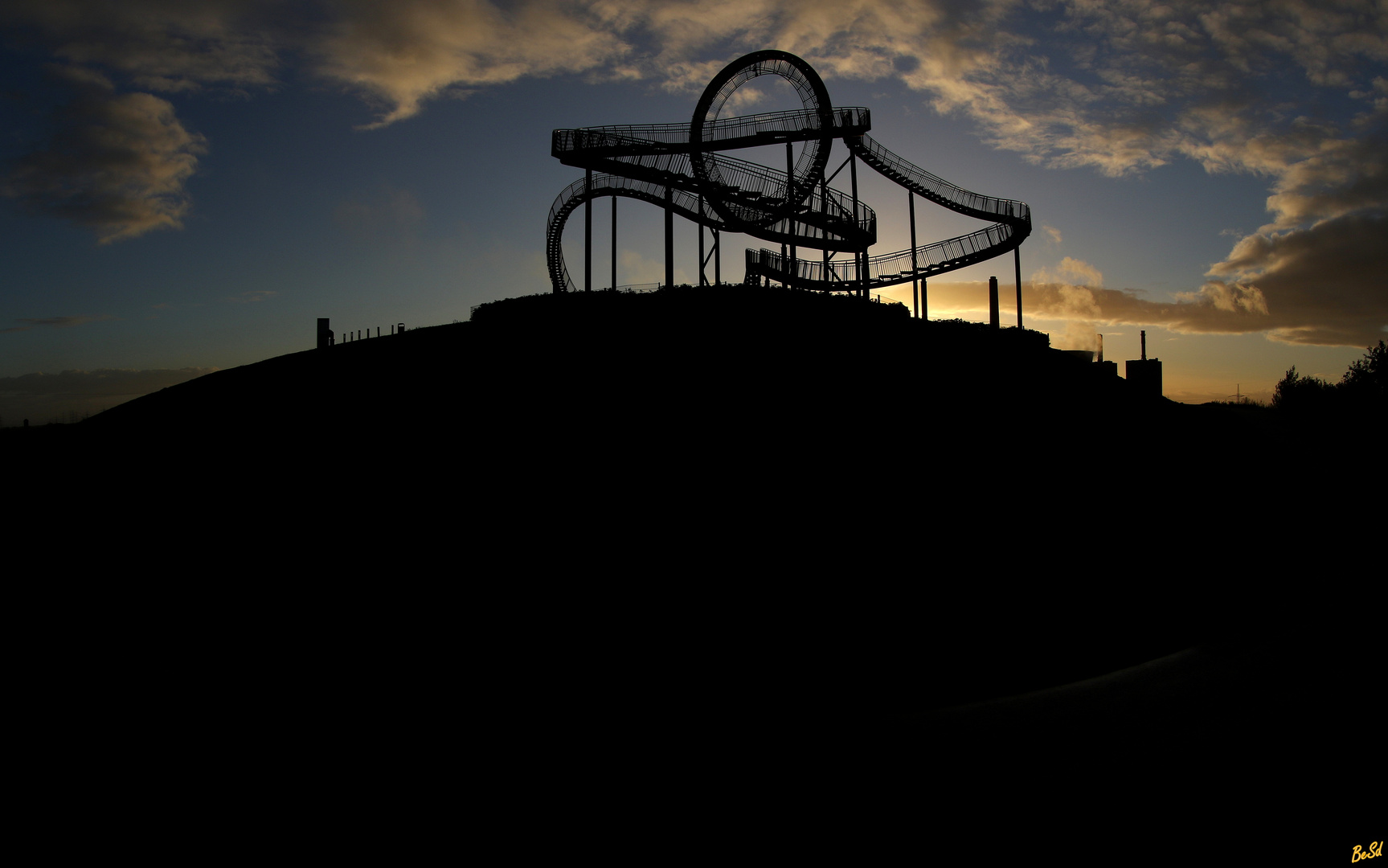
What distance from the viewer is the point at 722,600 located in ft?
19.1

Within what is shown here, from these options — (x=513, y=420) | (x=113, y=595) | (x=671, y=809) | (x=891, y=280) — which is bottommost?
(x=671, y=809)

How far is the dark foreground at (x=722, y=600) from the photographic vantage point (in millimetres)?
3422

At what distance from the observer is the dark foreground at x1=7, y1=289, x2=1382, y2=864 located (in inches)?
135

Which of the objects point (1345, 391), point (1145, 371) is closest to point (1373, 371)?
point (1345, 391)

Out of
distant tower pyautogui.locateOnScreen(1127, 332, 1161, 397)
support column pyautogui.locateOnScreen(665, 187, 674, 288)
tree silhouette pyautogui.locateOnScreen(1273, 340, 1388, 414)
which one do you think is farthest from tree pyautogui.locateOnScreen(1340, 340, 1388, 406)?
support column pyautogui.locateOnScreen(665, 187, 674, 288)

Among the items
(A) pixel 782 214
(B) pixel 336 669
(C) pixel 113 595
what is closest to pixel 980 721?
(B) pixel 336 669

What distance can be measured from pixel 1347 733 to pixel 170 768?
21.8 feet

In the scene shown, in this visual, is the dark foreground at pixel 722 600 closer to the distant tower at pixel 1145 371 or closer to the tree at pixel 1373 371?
the distant tower at pixel 1145 371

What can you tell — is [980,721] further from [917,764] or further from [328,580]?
[328,580]

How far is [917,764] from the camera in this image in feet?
12.0
